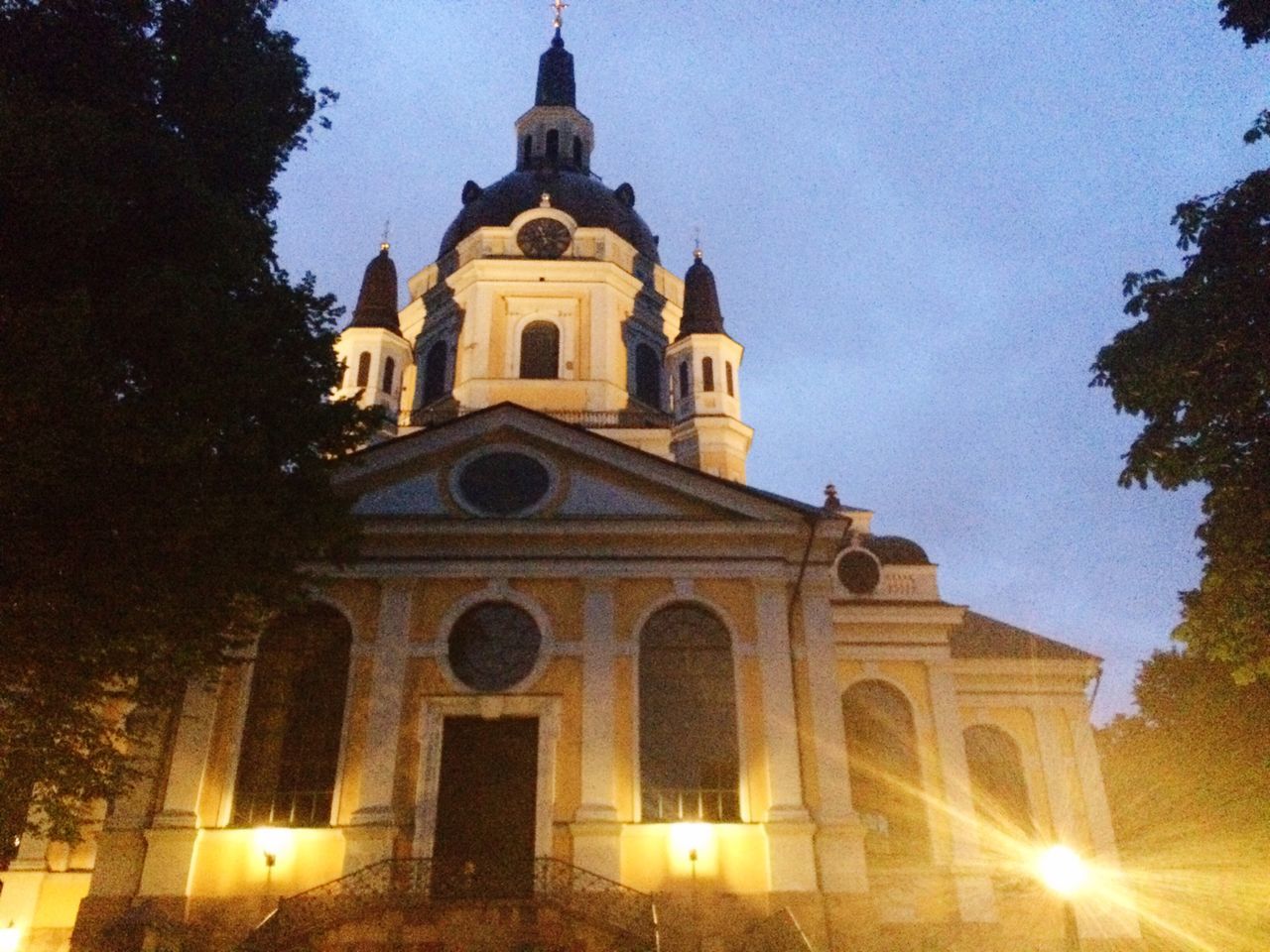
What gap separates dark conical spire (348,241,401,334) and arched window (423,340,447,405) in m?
1.22

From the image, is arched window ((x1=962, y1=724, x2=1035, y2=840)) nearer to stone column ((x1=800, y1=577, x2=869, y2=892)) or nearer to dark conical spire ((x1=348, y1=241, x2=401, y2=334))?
stone column ((x1=800, y1=577, x2=869, y2=892))

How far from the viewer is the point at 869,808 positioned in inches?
743

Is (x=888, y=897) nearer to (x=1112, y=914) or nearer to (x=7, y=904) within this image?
(x=1112, y=914)

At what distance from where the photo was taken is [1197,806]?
26.2 meters

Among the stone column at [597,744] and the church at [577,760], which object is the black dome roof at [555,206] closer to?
the church at [577,760]

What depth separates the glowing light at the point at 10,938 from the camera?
1520cm

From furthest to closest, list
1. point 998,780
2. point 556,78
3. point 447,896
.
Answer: point 556,78
point 998,780
point 447,896

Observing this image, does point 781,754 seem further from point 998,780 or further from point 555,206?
point 555,206

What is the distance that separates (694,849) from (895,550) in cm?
963

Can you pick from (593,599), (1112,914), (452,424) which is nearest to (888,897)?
(1112,914)

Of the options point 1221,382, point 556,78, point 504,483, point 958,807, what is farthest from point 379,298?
point 1221,382

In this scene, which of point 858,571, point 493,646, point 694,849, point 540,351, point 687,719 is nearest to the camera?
point 694,849

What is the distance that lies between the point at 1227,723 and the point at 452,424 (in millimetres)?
21613

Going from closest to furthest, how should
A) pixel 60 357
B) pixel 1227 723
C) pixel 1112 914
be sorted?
pixel 60 357 → pixel 1112 914 → pixel 1227 723
